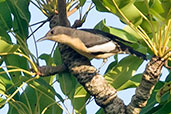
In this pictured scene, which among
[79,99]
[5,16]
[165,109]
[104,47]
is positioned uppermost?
[5,16]

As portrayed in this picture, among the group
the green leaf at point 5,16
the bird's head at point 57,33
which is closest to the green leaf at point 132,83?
the bird's head at point 57,33

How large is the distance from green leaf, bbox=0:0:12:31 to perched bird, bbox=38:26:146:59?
0.36m

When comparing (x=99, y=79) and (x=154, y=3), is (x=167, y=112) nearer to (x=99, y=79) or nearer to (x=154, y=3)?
(x=99, y=79)

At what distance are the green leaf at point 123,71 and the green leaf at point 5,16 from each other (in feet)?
3.21

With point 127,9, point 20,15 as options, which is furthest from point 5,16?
point 127,9

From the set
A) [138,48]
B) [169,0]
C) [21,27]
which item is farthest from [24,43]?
[169,0]

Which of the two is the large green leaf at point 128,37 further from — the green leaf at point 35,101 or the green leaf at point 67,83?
the green leaf at point 35,101

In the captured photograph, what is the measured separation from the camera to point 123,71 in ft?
11.9

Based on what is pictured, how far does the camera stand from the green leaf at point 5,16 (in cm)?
382

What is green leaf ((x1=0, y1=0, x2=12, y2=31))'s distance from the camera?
3.82m

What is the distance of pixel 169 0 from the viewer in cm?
289

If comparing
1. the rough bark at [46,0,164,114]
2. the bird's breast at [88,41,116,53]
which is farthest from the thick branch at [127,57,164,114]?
the bird's breast at [88,41,116,53]

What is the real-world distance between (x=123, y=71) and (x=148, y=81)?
0.78m

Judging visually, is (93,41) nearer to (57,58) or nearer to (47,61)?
(57,58)
